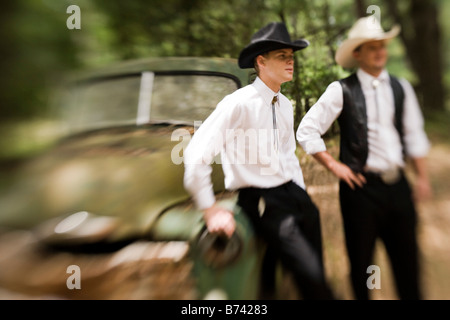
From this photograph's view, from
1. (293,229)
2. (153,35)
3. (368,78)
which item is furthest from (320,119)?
(153,35)

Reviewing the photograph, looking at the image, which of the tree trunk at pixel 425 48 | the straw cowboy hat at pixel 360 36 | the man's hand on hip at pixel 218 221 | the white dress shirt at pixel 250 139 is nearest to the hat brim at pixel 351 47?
the straw cowboy hat at pixel 360 36

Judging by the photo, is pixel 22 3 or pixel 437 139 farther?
pixel 22 3

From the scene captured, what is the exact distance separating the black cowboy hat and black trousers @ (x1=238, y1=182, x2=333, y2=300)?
23.2 inches

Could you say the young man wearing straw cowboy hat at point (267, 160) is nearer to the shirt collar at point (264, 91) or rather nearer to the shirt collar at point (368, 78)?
the shirt collar at point (264, 91)

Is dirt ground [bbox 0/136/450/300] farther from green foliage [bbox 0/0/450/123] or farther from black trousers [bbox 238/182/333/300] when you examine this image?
green foliage [bbox 0/0/450/123]

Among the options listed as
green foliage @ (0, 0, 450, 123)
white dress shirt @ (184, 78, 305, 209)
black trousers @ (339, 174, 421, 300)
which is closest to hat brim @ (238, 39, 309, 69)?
white dress shirt @ (184, 78, 305, 209)

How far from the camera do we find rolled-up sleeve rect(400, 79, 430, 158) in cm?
134

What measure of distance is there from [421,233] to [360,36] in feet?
3.06

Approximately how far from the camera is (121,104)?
6.06 feet

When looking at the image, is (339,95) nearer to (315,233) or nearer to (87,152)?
(315,233)

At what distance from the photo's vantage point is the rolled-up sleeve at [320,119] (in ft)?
4.61

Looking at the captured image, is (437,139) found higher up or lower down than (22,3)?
lower down

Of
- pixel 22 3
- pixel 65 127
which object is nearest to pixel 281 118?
pixel 65 127
